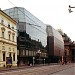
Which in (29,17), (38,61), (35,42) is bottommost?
(38,61)

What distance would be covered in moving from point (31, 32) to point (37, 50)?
12101 mm

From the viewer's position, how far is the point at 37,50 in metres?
111

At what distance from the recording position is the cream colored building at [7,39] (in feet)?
232

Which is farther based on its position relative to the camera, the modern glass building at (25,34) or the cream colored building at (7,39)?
the modern glass building at (25,34)

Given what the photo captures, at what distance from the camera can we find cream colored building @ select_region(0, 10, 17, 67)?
2783 inches

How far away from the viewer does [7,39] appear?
248 feet

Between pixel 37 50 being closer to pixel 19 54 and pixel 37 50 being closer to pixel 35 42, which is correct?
pixel 35 42

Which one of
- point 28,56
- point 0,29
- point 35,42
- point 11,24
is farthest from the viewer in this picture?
point 35,42

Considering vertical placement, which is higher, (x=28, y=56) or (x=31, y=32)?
(x=31, y=32)

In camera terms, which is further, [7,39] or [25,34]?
[25,34]

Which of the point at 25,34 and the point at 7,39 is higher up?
the point at 25,34

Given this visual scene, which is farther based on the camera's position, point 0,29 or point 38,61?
point 38,61

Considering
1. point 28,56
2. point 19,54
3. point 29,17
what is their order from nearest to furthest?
point 19,54, point 28,56, point 29,17

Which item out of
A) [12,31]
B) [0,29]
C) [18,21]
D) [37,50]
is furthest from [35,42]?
[0,29]
